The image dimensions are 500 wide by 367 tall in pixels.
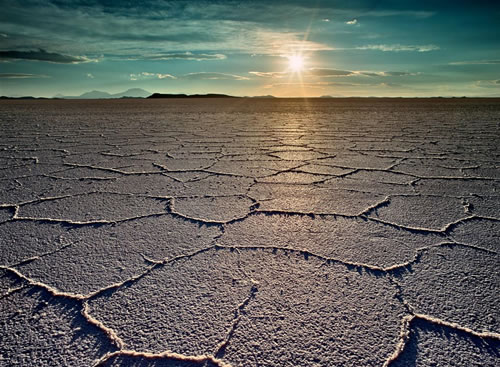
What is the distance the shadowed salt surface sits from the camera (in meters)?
0.70

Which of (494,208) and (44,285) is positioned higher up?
(494,208)

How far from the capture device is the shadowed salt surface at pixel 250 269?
70cm

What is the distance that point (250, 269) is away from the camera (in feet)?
3.22

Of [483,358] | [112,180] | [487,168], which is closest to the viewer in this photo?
[483,358]

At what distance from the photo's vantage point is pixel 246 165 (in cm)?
239

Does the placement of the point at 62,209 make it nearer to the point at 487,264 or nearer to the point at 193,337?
the point at 193,337

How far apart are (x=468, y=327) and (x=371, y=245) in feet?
1.33

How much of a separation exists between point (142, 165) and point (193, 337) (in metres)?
1.90

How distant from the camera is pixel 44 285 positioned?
0.92m

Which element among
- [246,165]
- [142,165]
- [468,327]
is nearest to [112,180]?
[142,165]

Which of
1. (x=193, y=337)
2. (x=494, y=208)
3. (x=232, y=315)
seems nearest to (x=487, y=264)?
(x=494, y=208)

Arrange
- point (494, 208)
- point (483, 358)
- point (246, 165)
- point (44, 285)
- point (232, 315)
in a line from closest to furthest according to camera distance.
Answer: point (483, 358), point (232, 315), point (44, 285), point (494, 208), point (246, 165)

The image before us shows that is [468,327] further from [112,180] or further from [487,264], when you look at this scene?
[112,180]

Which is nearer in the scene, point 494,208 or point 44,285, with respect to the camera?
point 44,285
